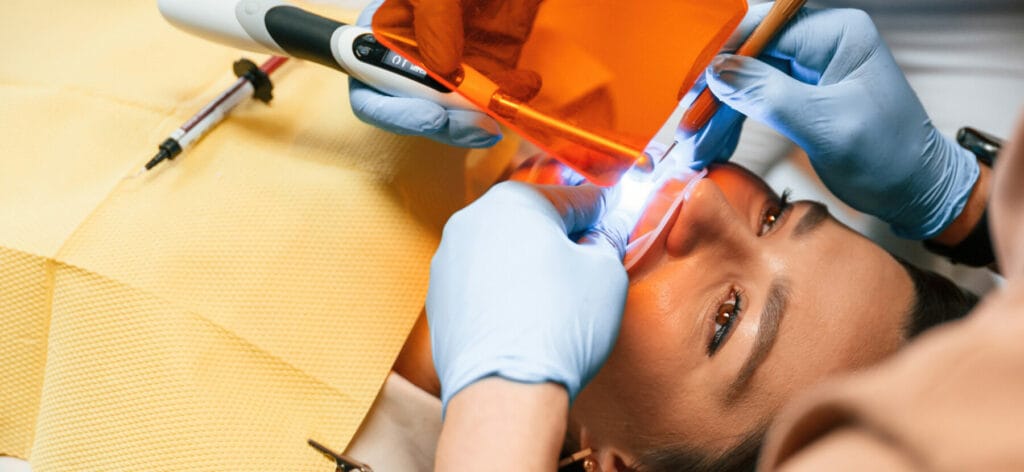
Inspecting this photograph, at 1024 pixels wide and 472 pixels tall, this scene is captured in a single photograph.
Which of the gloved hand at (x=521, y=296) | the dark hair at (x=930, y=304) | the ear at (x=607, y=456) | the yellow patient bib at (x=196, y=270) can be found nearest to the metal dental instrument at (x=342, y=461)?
the yellow patient bib at (x=196, y=270)

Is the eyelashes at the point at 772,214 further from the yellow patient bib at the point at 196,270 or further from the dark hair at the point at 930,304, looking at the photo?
the yellow patient bib at the point at 196,270

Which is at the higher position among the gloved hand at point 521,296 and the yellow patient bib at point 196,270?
the yellow patient bib at point 196,270

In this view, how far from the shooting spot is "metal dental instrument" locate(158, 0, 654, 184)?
88cm

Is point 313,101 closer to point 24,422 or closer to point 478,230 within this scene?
point 478,230

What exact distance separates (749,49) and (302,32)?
0.66 meters

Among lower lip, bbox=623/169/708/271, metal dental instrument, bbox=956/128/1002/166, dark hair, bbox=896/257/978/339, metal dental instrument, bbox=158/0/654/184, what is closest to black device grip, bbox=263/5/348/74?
metal dental instrument, bbox=158/0/654/184

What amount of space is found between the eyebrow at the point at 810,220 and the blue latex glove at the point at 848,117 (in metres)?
0.11

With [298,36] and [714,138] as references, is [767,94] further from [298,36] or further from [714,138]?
[298,36]

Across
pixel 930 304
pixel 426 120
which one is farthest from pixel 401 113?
pixel 930 304

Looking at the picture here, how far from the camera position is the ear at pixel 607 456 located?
0.98 m

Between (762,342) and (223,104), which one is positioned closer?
(762,342)

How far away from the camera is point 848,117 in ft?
3.39

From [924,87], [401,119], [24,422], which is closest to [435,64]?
[401,119]

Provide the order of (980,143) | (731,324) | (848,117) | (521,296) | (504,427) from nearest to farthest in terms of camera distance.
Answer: (504,427) < (521,296) < (731,324) < (848,117) < (980,143)
